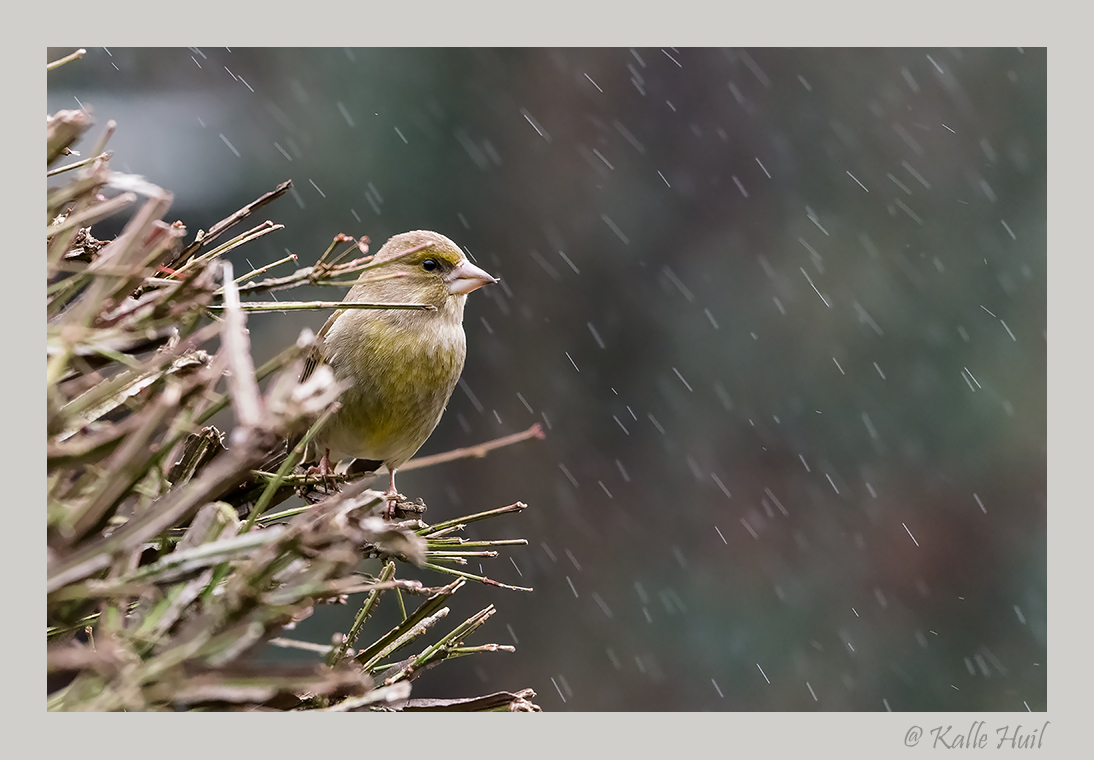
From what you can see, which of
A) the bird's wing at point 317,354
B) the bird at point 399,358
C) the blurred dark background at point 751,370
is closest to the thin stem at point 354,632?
the bird at point 399,358

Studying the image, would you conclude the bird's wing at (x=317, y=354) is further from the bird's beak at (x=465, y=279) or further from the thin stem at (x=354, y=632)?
the thin stem at (x=354, y=632)

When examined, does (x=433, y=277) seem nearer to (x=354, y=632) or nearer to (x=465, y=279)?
(x=465, y=279)

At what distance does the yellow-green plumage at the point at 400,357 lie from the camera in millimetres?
2088

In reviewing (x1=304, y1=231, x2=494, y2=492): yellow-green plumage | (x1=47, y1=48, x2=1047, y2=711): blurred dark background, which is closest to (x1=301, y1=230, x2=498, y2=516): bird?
(x1=304, y1=231, x2=494, y2=492): yellow-green plumage

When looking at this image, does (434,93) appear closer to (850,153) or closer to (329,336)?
(850,153)

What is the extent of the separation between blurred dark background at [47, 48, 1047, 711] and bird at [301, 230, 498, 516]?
381 centimetres

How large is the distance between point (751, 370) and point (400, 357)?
4.61m

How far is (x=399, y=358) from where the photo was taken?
212 cm

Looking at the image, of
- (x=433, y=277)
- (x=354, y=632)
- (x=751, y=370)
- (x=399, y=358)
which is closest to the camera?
(x=354, y=632)

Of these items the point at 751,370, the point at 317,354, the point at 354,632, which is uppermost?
the point at 354,632

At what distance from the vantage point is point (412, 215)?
568cm

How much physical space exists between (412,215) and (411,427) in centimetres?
371

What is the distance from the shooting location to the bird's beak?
218 cm

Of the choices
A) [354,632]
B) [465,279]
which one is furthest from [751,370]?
[354,632]
